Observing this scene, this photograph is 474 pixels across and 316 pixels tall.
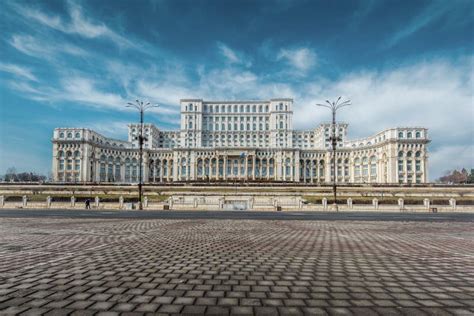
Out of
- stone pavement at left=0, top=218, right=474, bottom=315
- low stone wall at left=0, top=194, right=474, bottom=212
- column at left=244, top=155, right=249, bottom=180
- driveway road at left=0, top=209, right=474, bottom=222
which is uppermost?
column at left=244, top=155, right=249, bottom=180

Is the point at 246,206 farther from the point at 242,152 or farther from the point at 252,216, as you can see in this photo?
the point at 242,152

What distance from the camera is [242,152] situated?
120438 mm

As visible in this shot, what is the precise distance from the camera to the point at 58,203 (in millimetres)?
39938

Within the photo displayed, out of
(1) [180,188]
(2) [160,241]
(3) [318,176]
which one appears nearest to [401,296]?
(2) [160,241]

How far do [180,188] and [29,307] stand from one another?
199 ft

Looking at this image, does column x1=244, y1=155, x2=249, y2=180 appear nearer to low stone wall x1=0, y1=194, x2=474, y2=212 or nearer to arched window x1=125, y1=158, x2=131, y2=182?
arched window x1=125, y1=158, x2=131, y2=182

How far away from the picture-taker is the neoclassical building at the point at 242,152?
345ft

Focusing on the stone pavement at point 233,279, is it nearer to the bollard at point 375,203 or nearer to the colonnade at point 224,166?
the bollard at point 375,203

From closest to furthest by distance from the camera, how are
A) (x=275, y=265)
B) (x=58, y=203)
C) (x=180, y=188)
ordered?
(x=275, y=265) → (x=58, y=203) → (x=180, y=188)

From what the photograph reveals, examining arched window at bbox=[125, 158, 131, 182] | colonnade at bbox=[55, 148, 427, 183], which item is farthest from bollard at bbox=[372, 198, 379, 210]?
arched window at bbox=[125, 158, 131, 182]

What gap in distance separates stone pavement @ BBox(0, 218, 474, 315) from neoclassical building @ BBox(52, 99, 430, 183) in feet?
338

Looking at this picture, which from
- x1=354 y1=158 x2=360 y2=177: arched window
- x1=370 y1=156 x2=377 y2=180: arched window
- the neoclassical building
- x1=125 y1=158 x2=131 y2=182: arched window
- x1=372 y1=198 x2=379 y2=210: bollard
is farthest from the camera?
x1=125 y1=158 x2=131 y2=182: arched window

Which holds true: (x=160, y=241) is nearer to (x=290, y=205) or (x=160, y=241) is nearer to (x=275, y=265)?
(x=275, y=265)

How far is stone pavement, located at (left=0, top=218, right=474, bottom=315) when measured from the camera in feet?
13.1
